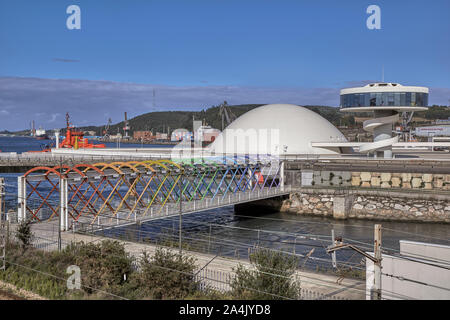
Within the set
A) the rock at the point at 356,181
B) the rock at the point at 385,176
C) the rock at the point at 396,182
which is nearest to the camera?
the rock at the point at 396,182

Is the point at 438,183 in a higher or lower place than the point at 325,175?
lower

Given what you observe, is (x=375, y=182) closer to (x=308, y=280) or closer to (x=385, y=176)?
(x=385, y=176)

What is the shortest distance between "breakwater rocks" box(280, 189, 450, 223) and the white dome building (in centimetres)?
2183

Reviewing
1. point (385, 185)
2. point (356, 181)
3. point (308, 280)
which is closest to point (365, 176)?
point (356, 181)

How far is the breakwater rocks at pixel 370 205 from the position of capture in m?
36.4

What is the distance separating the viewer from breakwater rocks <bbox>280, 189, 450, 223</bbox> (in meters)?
36.4

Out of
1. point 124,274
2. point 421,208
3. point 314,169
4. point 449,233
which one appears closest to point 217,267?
point 124,274

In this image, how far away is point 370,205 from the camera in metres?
38.5

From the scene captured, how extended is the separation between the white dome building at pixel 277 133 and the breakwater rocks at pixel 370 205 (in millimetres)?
21831

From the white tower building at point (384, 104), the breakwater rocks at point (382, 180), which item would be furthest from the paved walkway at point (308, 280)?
the white tower building at point (384, 104)

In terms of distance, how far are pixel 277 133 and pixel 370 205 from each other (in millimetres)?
28141

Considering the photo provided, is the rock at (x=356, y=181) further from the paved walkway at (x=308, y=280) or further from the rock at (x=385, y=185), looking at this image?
the paved walkway at (x=308, y=280)

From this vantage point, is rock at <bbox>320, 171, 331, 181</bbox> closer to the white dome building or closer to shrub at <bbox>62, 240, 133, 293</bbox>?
the white dome building
